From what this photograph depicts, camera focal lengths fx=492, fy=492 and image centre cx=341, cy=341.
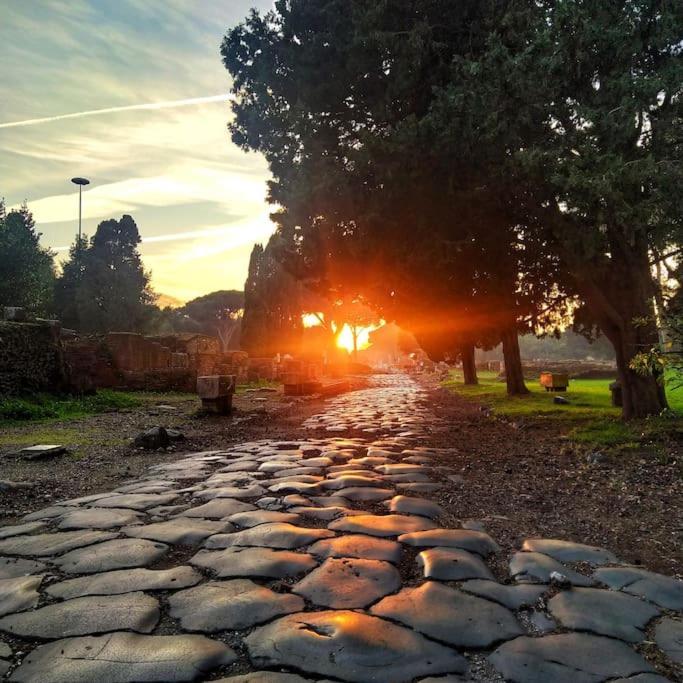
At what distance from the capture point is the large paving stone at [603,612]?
2066mm

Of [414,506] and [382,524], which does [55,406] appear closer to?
[414,506]

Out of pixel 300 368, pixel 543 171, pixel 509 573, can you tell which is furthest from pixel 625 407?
pixel 300 368

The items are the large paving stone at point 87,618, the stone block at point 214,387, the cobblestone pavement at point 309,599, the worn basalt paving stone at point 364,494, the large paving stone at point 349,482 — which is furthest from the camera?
the stone block at point 214,387

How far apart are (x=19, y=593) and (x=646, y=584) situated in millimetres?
3128

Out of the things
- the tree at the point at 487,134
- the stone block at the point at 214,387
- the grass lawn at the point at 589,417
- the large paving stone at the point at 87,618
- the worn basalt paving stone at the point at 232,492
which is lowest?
the grass lawn at the point at 589,417

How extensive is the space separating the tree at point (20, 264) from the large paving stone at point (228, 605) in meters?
28.4

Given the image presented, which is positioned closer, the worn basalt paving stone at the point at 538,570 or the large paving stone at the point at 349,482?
the worn basalt paving stone at the point at 538,570

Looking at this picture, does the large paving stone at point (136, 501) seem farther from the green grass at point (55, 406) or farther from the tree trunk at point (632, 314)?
the tree trunk at point (632, 314)

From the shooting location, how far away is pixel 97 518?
3.55m

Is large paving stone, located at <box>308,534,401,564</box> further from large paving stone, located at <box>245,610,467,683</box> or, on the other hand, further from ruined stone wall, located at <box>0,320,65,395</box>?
ruined stone wall, located at <box>0,320,65,395</box>

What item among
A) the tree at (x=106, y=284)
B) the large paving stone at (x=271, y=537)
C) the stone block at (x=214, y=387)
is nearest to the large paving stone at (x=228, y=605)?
Answer: the large paving stone at (x=271, y=537)

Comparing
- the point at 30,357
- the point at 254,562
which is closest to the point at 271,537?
the point at 254,562

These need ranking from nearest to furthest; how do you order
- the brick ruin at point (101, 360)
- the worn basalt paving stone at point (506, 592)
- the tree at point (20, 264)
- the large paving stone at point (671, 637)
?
the large paving stone at point (671, 637), the worn basalt paving stone at point (506, 592), the brick ruin at point (101, 360), the tree at point (20, 264)

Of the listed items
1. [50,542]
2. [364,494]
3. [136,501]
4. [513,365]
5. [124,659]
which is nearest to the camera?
[124,659]
